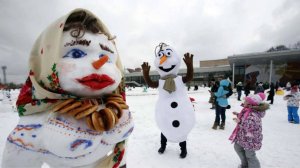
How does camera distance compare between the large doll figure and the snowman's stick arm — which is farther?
the snowman's stick arm

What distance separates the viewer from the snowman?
2805mm

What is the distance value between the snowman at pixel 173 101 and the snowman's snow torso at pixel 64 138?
1613mm

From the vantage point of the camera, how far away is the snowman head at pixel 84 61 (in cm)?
109

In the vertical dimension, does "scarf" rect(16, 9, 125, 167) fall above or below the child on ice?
above

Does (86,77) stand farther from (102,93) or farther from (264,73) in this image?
(264,73)

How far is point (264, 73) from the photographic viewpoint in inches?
1112

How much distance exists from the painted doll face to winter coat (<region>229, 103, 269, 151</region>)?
85.5 inches

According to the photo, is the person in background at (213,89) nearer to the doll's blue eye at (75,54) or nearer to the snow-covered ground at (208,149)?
the snow-covered ground at (208,149)

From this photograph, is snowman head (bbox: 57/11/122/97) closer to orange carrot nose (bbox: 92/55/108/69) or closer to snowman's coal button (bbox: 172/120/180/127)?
orange carrot nose (bbox: 92/55/108/69)

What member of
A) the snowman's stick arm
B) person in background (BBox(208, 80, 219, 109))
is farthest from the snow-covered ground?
person in background (BBox(208, 80, 219, 109))

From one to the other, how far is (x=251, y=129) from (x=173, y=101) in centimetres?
118

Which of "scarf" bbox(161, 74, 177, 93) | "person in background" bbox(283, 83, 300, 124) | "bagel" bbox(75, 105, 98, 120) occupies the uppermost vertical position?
"scarf" bbox(161, 74, 177, 93)

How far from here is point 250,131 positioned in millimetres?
2439

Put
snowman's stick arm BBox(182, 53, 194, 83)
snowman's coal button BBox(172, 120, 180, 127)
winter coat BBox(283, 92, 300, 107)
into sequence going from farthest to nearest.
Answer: winter coat BBox(283, 92, 300, 107)
snowman's stick arm BBox(182, 53, 194, 83)
snowman's coal button BBox(172, 120, 180, 127)
